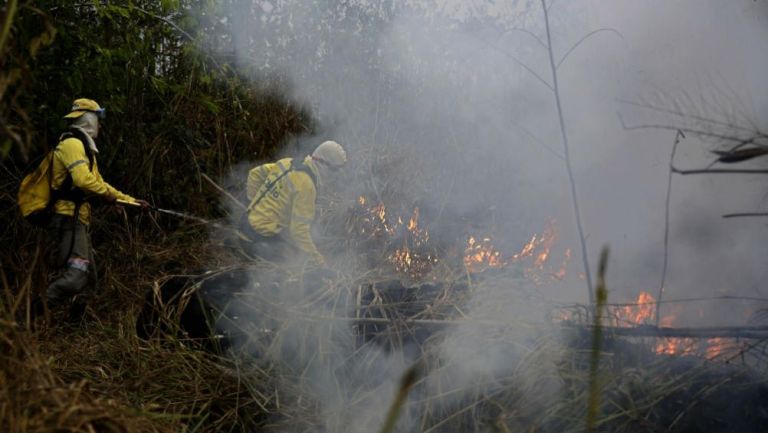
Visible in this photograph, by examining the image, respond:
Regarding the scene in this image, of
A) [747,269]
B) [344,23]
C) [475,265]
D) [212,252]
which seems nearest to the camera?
[747,269]

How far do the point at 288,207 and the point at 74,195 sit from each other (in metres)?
1.70

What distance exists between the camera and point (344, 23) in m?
8.38

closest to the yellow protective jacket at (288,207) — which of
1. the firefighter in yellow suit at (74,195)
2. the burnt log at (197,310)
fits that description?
the burnt log at (197,310)

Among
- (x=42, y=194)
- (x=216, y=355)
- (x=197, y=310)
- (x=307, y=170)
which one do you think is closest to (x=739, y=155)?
(x=216, y=355)

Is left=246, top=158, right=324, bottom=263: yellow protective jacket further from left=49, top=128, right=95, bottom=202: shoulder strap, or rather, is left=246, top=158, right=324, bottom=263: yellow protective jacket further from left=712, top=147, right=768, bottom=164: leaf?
left=712, top=147, right=768, bottom=164: leaf

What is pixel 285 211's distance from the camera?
540 centimetres

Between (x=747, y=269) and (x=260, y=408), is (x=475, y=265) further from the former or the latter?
(x=260, y=408)

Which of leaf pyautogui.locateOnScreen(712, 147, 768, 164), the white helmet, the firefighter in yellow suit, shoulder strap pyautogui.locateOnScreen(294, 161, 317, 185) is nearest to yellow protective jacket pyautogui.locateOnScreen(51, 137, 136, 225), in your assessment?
the firefighter in yellow suit

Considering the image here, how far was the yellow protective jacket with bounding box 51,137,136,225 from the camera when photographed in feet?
15.6

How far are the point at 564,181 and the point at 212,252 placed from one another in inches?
149

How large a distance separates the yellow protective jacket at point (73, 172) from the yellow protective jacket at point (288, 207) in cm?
126

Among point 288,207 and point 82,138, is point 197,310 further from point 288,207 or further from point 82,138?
point 82,138

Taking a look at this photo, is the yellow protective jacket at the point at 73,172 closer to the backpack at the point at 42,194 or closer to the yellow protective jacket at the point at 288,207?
the backpack at the point at 42,194

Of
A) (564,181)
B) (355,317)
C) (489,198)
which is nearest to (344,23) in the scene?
(489,198)
